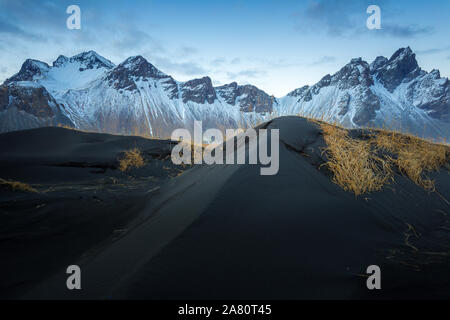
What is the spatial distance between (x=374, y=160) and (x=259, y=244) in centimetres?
244

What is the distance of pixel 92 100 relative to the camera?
78688 millimetres

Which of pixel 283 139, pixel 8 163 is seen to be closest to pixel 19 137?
pixel 8 163

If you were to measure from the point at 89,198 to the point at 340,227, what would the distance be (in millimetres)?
3344

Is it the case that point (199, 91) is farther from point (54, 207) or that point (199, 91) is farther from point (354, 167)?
point (354, 167)

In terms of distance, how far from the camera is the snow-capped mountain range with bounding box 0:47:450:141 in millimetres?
67125

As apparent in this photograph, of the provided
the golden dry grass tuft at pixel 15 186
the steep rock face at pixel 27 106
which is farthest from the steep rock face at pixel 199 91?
the golden dry grass tuft at pixel 15 186

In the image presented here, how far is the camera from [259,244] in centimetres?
154

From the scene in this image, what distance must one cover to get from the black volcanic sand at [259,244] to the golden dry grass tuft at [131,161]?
3651 millimetres

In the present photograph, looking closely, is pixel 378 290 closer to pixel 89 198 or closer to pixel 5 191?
pixel 89 198

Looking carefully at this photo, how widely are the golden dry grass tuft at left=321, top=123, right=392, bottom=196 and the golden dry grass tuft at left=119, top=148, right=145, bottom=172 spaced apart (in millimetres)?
5399

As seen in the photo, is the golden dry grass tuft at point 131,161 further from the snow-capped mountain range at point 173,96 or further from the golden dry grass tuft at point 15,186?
the snow-capped mountain range at point 173,96

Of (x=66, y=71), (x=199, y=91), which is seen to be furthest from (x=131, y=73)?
(x=66, y=71)

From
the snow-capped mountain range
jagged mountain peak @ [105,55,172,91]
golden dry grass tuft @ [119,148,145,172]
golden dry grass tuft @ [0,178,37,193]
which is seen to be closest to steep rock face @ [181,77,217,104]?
the snow-capped mountain range

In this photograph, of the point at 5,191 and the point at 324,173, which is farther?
the point at 5,191
